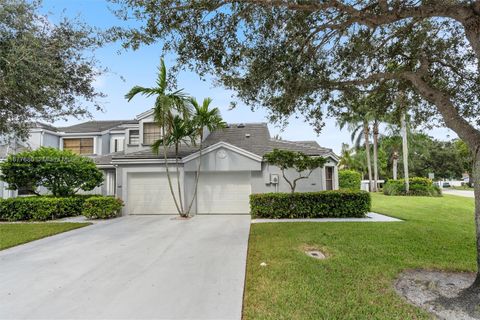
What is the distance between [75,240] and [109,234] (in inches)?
40.6

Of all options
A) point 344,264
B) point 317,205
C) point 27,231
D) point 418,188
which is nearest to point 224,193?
point 317,205

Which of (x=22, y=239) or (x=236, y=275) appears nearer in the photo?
(x=236, y=275)

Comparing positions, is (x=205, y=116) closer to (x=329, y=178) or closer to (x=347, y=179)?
(x=329, y=178)

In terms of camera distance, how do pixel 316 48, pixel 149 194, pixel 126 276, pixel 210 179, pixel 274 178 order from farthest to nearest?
pixel 210 179 → pixel 149 194 → pixel 274 178 → pixel 316 48 → pixel 126 276

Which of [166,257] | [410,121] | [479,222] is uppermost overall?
[410,121]

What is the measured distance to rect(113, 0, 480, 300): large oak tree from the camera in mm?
5086

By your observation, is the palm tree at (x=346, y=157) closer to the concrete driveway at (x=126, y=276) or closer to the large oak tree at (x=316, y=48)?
the large oak tree at (x=316, y=48)

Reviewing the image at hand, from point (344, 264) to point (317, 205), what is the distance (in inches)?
252

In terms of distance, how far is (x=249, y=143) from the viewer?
1599 centimetres

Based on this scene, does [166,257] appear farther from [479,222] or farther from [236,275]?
[479,222]

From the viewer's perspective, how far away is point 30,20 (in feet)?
20.6

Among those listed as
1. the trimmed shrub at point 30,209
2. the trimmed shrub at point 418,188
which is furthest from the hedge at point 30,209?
the trimmed shrub at point 418,188

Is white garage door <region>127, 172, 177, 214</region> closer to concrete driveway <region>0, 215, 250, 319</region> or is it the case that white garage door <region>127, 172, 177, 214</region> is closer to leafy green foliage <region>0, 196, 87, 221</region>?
leafy green foliage <region>0, 196, 87, 221</region>

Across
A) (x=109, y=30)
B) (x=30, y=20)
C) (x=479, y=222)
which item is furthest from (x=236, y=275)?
(x=30, y=20)
